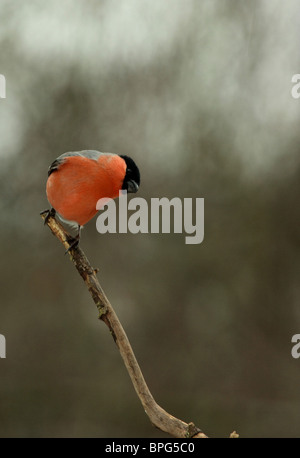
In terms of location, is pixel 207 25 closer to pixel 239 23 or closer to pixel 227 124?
pixel 239 23

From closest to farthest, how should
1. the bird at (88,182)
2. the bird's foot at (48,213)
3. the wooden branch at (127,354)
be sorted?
the wooden branch at (127,354) < the bird at (88,182) < the bird's foot at (48,213)

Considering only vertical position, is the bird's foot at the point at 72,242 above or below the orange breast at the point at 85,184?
below

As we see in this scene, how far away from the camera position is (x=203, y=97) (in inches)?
80.0

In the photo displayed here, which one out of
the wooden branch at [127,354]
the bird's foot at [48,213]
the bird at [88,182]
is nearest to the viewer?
the wooden branch at [127,354]

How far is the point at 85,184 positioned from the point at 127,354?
0.98 feet

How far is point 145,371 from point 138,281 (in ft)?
1.19

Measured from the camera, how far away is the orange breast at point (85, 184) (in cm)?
88

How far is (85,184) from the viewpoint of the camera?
2.90ft

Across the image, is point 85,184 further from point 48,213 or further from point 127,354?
point 127,354

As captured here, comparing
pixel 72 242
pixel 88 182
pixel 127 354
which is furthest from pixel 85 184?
pixel 127 354

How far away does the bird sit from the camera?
88 centimetres

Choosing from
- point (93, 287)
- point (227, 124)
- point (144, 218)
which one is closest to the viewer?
point (93, 287)
